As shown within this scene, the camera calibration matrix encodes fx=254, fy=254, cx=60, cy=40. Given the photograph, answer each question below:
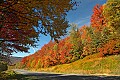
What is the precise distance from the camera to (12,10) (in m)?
9.88

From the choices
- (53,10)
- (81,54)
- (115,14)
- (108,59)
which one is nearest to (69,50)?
(81,54)

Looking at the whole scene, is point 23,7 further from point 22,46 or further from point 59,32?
point 22,46

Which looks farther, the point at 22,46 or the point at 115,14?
Result: the point at 115,14

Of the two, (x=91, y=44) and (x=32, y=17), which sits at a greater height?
→ (x=91, y=44)

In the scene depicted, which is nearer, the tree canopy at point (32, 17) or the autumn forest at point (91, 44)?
the tree canopy at point (32, 17)

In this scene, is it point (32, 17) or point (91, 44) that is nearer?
point (32, 17)

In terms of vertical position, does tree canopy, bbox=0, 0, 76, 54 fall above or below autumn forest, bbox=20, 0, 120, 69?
below

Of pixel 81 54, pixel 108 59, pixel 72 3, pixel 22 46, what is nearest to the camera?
pixel 72 3

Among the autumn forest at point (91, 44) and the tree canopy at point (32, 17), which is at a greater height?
the autumn forest at point (91, 44)

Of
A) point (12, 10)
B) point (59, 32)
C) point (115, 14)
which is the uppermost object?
point (115, 14)

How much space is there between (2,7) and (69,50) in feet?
211

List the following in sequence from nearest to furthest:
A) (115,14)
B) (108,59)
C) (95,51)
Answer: (115,14), (108,59), (95,51)

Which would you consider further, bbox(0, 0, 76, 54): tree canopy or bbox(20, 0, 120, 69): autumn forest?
bbox(20, 0, 120, 69): autumn forest

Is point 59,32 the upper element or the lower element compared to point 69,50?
lower
